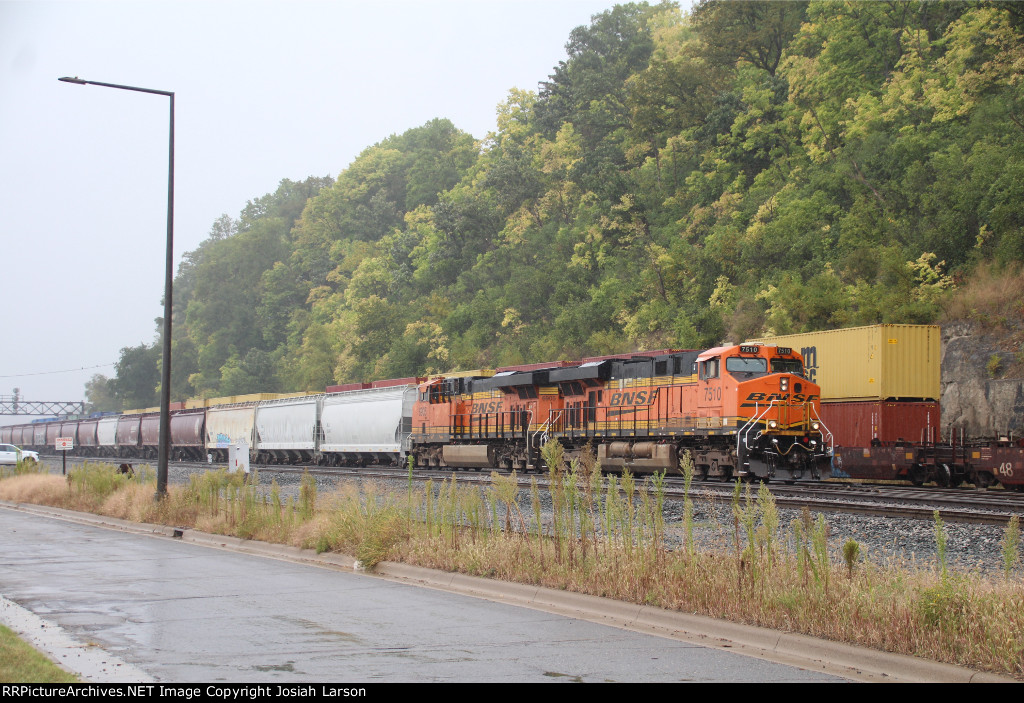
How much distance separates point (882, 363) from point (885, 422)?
5.44 ft

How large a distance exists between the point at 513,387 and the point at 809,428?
11.9m

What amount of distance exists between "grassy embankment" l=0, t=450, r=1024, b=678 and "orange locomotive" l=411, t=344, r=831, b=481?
6951 millimetres

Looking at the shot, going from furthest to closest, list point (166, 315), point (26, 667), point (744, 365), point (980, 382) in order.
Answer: point (980, 382) → point (744, 365) → point (166, 315) → point (26, 667)

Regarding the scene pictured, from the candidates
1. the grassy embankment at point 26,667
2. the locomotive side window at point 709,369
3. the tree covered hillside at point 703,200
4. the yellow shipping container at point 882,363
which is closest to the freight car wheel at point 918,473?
the yellow shipping container at point 882,363

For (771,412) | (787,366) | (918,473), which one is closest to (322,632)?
(771,412)

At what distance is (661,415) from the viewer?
27.8 metres

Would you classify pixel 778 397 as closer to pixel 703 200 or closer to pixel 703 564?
pixel 703 564

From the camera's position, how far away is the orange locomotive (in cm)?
2492

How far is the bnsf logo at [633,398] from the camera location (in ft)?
93.5

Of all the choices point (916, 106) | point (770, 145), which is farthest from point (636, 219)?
point (916, 106)

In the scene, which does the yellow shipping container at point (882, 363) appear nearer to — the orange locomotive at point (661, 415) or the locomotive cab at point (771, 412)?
the orange locomotive at point (661, 415)

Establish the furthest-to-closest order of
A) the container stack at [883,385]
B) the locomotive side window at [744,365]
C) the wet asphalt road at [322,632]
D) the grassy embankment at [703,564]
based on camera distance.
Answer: the container stack at [883,385]
the locomotive side window at [744,365]
the grassy embankment at [703,564]
the wet asphalt road at [322,632]

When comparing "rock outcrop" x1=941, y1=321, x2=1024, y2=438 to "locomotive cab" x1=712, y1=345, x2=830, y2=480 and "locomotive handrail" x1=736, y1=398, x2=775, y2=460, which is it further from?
"locomotive handrail" x1=736, y1=398, x2=775, y2=460

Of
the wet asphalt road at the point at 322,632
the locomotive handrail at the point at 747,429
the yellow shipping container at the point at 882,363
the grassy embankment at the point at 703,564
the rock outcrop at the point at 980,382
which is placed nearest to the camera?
the wet asphalt road at the point at 322,632
